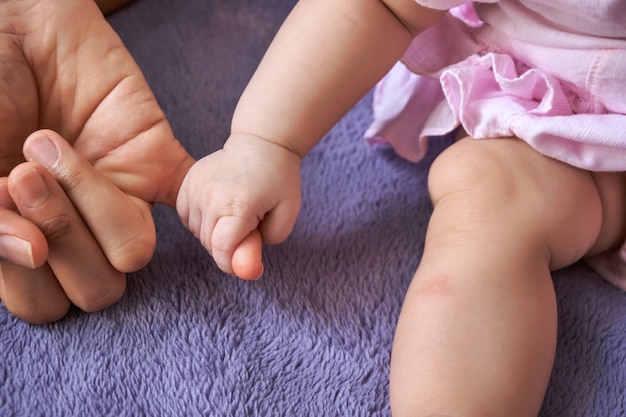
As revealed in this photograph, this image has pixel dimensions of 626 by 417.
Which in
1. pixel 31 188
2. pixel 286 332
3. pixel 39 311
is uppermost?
pixel 31 188

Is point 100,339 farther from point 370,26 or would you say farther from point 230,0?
point 230,0

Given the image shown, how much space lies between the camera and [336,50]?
65cm

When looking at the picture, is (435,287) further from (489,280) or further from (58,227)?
(58,227)

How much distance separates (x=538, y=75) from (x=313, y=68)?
21 centimetres

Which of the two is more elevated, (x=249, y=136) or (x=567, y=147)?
(x=249, y=136)

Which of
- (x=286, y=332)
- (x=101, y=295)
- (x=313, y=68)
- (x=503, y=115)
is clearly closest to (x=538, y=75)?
(x=503, y=115)

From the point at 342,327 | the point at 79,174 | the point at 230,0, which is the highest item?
the point at 79,174

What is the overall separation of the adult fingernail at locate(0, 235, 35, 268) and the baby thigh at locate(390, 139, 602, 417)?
0.28 metres

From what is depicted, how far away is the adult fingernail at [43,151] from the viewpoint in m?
0.56

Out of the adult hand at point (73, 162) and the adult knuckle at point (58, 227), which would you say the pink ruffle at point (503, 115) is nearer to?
the adult hand at point (73, 162)

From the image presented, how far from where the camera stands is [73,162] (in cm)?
57

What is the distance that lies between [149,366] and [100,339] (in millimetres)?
50

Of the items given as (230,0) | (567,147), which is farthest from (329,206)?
(230,0)

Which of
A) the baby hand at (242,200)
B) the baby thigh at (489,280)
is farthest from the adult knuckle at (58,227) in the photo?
the baby thigh at (489,280)
